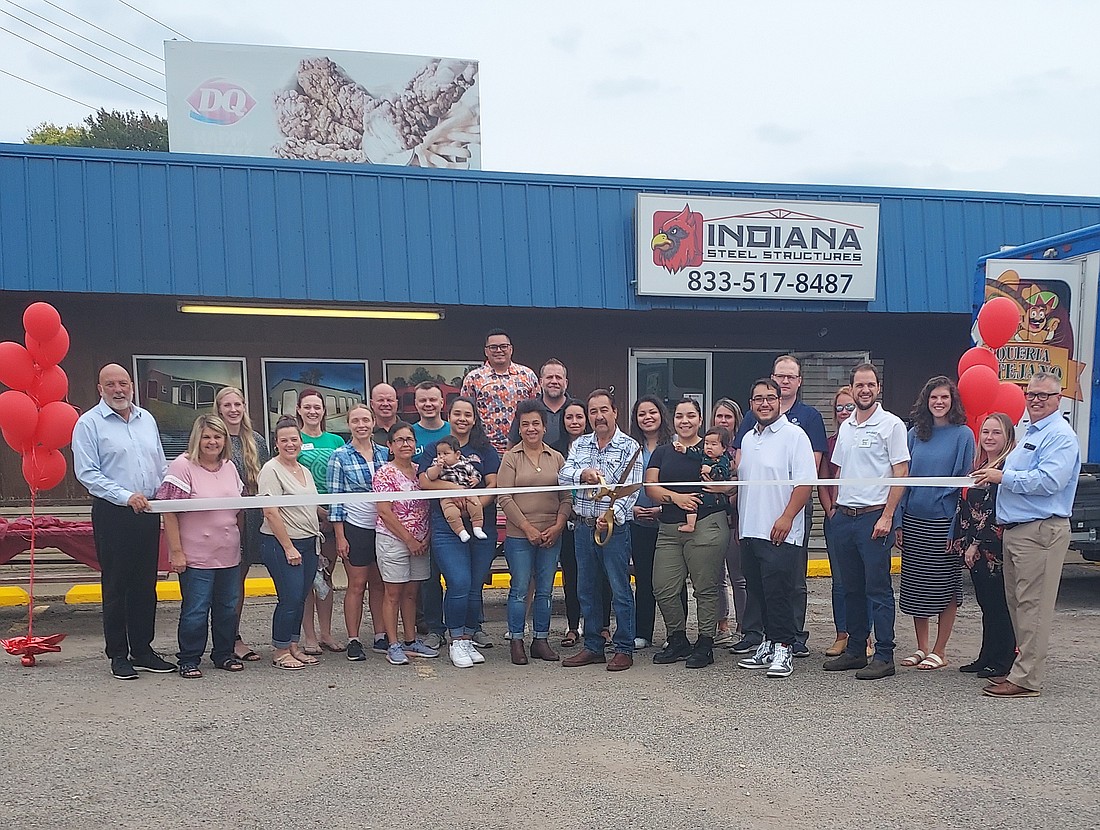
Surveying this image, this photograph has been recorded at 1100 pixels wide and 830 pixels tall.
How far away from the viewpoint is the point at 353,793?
159 inches

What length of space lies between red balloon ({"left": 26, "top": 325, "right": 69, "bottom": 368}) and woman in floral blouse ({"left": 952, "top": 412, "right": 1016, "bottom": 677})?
6173 millimetres

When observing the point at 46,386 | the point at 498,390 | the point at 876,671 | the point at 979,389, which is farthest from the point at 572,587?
the point at 46,386

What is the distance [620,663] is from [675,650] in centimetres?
43

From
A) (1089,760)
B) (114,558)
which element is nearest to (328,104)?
(114,558)

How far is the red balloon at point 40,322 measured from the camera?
6117 mm

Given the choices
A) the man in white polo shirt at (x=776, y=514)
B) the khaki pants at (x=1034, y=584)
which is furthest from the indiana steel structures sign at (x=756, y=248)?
the khaki pants at (x=1034, y=584)

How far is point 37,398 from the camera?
20.9 ft

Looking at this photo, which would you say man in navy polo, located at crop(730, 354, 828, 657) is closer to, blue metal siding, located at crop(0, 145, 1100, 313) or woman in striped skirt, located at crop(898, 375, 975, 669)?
woman in striped skirt, located at crop(898, 375, 975, 669)

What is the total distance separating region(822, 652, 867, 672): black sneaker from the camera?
5.88m

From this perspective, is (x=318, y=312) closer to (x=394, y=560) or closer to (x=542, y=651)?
(x=394, y=560)

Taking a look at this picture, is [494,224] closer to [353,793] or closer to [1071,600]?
[1071,600]

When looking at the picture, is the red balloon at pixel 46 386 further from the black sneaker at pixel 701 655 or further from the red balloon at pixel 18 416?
the black sneaker at pixel 701 655

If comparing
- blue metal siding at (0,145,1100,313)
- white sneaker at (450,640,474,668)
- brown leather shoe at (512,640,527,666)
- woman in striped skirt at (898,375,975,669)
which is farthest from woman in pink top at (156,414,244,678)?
blue metal siding at (0,145,1100,313)

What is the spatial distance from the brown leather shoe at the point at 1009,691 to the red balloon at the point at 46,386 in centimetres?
638
